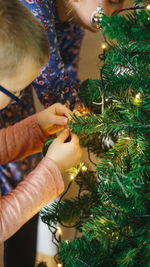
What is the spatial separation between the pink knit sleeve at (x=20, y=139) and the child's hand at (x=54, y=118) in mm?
24

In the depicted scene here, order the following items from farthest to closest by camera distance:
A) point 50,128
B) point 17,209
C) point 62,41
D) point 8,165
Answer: point 62,41
point 8,165
point 50,128
point 17,209

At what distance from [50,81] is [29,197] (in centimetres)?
39

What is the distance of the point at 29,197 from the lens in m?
0.58

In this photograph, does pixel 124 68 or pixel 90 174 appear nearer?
pixel 124 68

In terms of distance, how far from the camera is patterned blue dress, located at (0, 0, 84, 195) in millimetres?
785

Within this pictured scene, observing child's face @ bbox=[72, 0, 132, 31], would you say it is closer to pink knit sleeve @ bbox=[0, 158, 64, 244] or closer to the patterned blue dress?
the patterned blue dress

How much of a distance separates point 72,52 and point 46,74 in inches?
14.2

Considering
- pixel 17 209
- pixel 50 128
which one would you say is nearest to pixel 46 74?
pixel 50 128

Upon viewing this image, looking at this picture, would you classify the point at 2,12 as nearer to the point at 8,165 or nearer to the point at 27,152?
the point at 27,152

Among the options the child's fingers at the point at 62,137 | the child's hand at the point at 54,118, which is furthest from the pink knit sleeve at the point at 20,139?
the child's fingers at the point at 62,137

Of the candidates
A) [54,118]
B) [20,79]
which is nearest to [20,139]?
[54,118]

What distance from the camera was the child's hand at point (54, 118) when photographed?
2.19ft

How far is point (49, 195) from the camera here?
0.60 meters

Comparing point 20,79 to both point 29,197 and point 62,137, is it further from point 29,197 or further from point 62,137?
point 29,197
